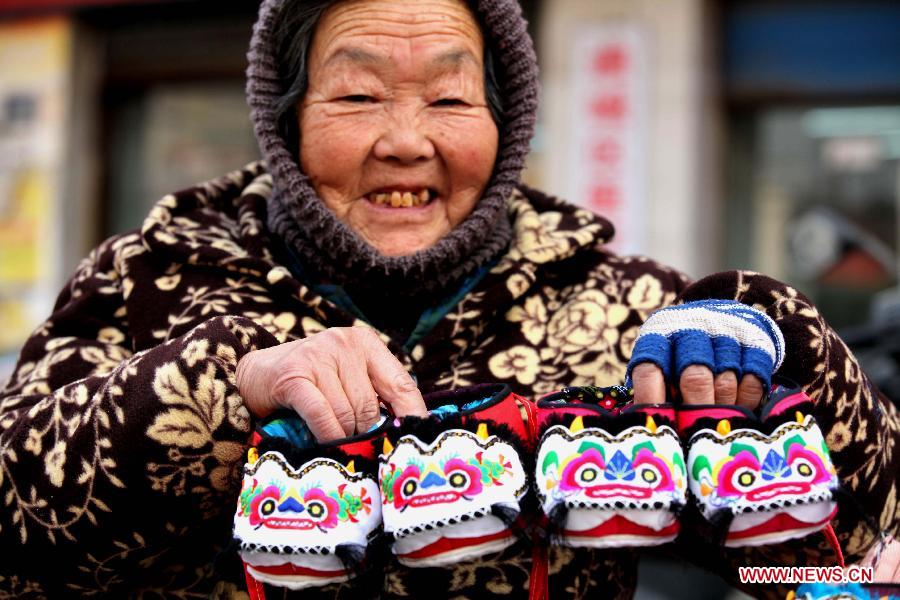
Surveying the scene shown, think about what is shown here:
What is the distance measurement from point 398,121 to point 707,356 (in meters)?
0.73

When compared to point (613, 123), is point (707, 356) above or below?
below

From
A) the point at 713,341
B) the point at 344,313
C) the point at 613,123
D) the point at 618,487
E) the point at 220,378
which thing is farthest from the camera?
the point at 613,123

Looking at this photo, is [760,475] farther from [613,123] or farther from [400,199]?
[613,123]

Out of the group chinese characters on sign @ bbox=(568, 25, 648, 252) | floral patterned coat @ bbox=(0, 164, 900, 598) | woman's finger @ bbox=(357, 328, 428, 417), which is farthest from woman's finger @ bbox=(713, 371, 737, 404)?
chinese characters on sign @ bbox=(568, 25, 648, 252)

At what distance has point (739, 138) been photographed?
5.70m

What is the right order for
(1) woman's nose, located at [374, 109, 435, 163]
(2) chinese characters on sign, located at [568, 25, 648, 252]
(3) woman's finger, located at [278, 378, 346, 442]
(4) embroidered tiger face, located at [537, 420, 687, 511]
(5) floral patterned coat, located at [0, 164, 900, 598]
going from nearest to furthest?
(4) embroidered tiger face, located at [537, 420, 687, 511], (3) woman's finger, located at [278, 378, 346, 442], (5) floral patterned coat, located at [0, 164, 900, 598], (1) woman's nose, located at [374, 109, 435, 163], (2) chinese characters on sign, located at [568, 25, 648, 252]

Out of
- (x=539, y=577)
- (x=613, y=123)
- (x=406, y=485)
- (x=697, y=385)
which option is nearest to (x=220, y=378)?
(x=406, y=485)

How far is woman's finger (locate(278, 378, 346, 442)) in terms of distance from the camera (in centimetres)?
113

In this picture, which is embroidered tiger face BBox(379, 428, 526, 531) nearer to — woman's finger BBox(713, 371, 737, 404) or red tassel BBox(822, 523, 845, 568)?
woman's finger BBox(713, 371, 737, 404)

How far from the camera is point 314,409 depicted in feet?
3.73

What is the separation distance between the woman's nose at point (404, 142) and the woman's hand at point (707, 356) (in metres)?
0.59

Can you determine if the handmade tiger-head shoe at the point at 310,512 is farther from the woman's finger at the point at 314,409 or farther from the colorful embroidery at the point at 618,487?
the colorful embroidery at the point at 618,487

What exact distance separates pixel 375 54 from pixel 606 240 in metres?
0.51

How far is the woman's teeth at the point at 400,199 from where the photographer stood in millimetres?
1670
